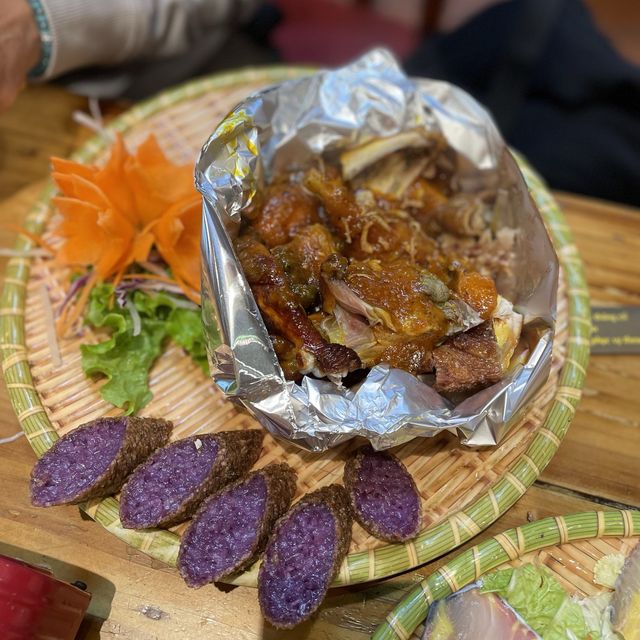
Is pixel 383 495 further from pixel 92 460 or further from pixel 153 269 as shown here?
pixel 153 269

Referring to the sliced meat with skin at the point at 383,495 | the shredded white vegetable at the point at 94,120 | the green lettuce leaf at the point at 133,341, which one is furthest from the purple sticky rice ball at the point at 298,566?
the shredded white vegetable at the point at 94,120

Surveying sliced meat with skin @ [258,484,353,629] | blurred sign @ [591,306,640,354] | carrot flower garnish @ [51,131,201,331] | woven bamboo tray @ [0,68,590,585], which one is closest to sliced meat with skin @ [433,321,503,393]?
woven bamboo tray @ [0,68,590,585]

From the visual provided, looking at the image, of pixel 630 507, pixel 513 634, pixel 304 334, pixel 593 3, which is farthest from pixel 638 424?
pixel 593 3

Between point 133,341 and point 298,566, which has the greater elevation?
point 133,341

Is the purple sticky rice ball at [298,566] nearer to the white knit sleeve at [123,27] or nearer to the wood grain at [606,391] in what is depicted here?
the wood grain at [606,391]

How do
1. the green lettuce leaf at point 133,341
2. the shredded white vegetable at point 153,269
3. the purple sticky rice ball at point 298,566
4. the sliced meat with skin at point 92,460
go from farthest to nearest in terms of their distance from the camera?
the shredded white vegetable at point 153,269
the green lettuce leaf at point 133,341
the sliced meat with skin at point 92,460
the purple sticky rice ball at point 298,566

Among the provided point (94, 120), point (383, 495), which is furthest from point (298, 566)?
point (94, 120)
